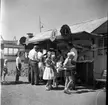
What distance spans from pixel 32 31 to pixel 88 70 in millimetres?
2075

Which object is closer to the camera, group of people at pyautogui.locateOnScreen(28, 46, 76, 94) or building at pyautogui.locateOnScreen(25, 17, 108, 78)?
building at pyautogui.locateOnScreen(25, 17, 108, 78)

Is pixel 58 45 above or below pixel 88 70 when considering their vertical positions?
above

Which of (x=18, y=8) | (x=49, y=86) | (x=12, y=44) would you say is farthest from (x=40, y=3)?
(x=49, y=86)

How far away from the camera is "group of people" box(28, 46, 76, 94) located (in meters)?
3.33

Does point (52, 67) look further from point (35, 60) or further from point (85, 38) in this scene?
point (85, 38)

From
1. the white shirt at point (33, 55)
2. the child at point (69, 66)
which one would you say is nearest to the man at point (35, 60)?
the white shirt at point (33, 55)

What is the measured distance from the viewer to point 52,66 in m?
3.68

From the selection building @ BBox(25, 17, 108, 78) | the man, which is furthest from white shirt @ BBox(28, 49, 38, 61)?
building @ BBox(25, 17, 108, 78)

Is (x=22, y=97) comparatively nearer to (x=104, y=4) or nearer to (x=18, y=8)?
(x=18, y=8)

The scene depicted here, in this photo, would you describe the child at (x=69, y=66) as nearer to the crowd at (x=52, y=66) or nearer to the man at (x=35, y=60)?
the crowd at (x=52, y=66)

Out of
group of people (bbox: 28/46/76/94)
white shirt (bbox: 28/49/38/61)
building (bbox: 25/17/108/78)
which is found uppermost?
A: building (bbox: 25/17/108/78)

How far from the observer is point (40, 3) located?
2.20 metres

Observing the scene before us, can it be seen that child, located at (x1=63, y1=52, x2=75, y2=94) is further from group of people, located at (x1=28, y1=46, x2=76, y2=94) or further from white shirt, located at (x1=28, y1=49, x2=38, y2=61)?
white shirt, located at (x1=28, y1=49, x2=38, y2=61)

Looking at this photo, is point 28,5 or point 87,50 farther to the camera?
point 87,50
